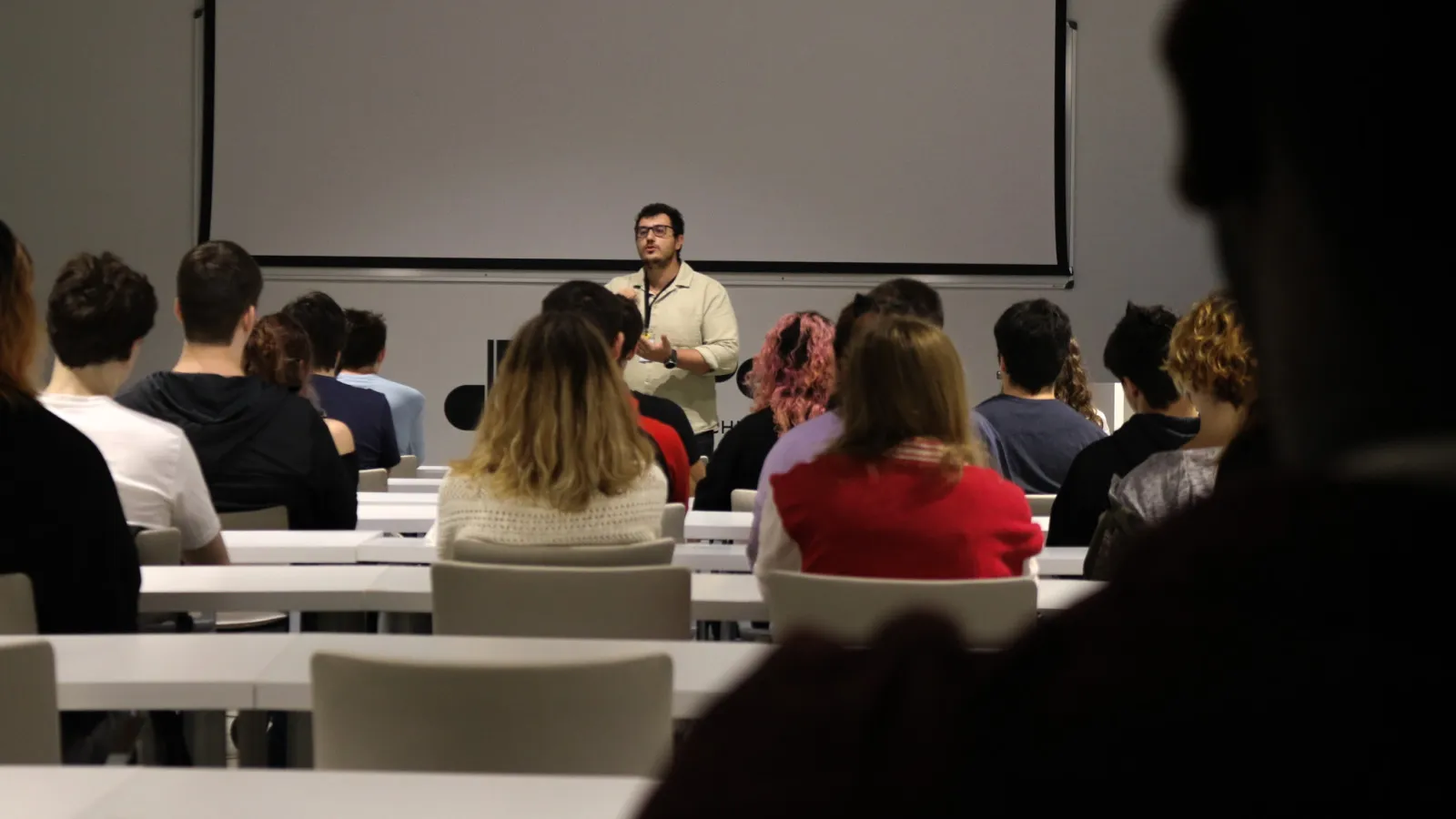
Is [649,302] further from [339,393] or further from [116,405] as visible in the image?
[116,405]

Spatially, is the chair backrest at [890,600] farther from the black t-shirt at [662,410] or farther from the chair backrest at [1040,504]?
the black t-shirt at [662,410]

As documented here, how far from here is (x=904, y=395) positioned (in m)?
2.59

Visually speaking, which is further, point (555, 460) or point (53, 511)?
point (555, 460)

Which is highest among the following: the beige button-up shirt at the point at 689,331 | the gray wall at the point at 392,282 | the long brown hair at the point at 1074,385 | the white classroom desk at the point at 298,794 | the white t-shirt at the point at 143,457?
the gray wall at the point at 392,282

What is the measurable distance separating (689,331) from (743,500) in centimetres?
230

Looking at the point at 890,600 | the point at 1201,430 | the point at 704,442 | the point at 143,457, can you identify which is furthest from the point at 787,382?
the point at 704,442

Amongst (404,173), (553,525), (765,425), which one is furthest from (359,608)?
(404,173)

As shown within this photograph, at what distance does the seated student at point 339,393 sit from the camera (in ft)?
15.3

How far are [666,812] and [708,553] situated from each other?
9.57 ft

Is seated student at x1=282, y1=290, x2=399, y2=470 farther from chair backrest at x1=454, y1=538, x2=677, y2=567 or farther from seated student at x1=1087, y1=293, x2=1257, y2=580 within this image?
seated student at x1=1087, y1=293, x2=1257, y2=580

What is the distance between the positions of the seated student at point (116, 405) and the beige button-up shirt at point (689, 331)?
3408mm

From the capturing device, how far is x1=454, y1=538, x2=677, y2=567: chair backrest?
8.32 ft

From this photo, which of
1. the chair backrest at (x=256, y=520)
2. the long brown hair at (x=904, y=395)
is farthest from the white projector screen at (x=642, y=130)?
the long brown hair at (x=904, y=395)

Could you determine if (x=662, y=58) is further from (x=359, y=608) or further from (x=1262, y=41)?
(x=1262, y=41)
